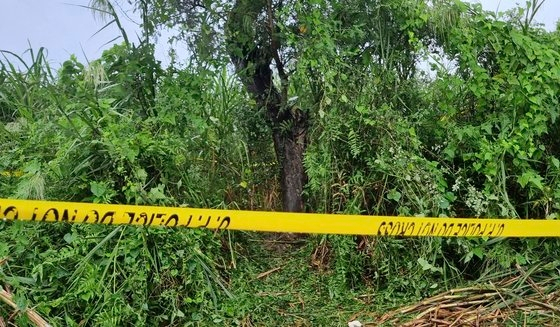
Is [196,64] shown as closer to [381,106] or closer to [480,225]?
[381,106]

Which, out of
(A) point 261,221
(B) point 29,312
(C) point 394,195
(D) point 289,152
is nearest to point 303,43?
(D) point 289,152

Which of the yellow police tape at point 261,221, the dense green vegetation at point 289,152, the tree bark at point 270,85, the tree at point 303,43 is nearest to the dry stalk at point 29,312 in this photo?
the dense green vegetation at point 289,152

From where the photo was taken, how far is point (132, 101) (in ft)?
13.5

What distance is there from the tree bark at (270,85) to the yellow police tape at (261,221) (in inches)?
63.3

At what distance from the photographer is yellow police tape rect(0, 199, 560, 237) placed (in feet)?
8.63

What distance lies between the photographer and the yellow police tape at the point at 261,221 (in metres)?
2.63

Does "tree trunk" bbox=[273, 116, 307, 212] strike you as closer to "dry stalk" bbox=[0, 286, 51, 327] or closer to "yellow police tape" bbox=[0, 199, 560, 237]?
"yellow police tape" bbox=[0, 199, 560, 237]

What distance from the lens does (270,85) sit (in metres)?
4.72

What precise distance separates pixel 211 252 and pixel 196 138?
92 cm

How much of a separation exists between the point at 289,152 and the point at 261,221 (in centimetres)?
189

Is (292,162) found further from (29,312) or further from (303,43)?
(29,312)

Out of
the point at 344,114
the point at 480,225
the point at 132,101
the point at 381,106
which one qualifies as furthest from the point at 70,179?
the point at 480,225

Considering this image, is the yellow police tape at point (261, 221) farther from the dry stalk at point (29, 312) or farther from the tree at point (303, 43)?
the tree at point (303, 43)

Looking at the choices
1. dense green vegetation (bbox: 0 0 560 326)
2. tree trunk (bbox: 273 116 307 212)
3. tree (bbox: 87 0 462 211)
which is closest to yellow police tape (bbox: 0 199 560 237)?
dense green vegetation (bbox: 0 0 560 326)
